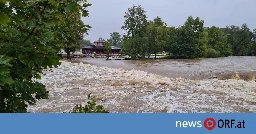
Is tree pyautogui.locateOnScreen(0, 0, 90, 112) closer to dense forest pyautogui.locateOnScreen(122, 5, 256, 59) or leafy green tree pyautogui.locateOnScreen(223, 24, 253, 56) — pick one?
dense forest pyautogui.locateOnScreen(122, 5, 256, 59)

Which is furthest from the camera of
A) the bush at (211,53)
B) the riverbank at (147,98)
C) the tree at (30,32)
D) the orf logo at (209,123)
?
the bush at (211,53)

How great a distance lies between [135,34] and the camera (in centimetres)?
4828

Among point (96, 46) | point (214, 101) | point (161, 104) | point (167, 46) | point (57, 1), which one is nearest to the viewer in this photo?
point (57, 1)

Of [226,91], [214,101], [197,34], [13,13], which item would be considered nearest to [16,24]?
[13,13]

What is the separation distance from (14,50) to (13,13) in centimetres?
21

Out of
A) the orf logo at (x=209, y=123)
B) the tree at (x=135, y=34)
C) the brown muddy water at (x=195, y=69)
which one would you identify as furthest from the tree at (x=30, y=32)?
the tree at (x=135, y=34)

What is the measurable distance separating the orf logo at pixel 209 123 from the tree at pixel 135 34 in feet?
139

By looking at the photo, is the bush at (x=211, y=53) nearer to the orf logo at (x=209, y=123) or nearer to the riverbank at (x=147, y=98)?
the riverbank at (x=147, y=98)

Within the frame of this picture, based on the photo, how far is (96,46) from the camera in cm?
6756

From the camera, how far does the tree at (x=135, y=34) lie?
44737mm

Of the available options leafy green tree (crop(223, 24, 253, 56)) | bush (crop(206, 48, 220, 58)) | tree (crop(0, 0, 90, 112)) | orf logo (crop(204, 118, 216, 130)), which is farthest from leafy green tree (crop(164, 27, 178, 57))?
tree (crop(0, 0, 90, 112))

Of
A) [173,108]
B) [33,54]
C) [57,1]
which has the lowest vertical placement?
[173,108]

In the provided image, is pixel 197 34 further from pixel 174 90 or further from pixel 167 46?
pixel 174 90

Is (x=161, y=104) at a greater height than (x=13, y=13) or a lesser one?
lesser
